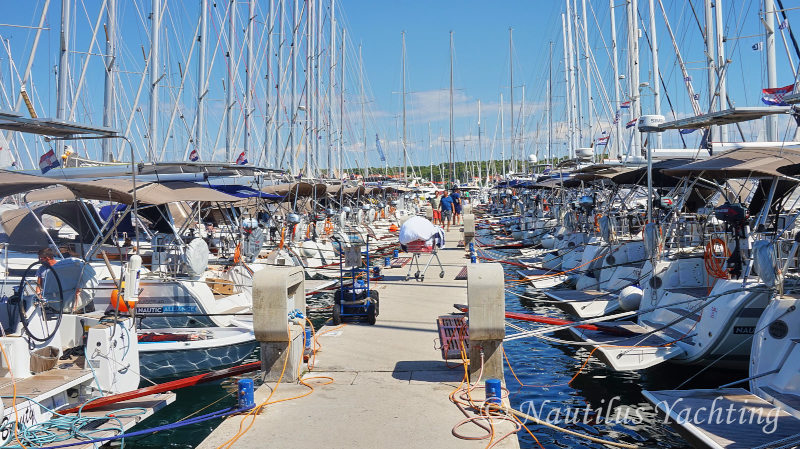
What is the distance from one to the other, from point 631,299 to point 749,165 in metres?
4.39

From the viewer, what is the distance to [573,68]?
43656 mm

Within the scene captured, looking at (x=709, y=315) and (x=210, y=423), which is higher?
(x=709, y=315)

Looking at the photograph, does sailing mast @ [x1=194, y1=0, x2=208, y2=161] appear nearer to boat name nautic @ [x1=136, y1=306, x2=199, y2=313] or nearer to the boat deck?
boat name nautic @ [x1=136, y1=306, x2=199, y2=313]

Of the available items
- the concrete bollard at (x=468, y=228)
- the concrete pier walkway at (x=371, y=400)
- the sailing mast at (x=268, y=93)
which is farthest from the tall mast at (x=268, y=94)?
the concrete pier walkway at (x=371, y=400)

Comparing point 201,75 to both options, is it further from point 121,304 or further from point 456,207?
point 456,207

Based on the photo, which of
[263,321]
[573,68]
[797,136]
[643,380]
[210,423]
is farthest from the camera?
[573,68]

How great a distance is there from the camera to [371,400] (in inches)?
320

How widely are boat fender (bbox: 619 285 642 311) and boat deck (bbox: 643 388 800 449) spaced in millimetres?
6031

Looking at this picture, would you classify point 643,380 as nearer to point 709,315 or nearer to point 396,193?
point 709,315

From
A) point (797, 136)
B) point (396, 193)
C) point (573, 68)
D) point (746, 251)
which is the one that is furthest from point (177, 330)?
point (396, 193)

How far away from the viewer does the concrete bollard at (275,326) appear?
8.55m

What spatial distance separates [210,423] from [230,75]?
20686 millimetres

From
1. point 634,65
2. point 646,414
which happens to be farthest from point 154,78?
point 634,65

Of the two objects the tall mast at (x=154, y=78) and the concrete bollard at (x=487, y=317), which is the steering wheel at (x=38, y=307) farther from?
the tall mast at (x=154, y=78)
